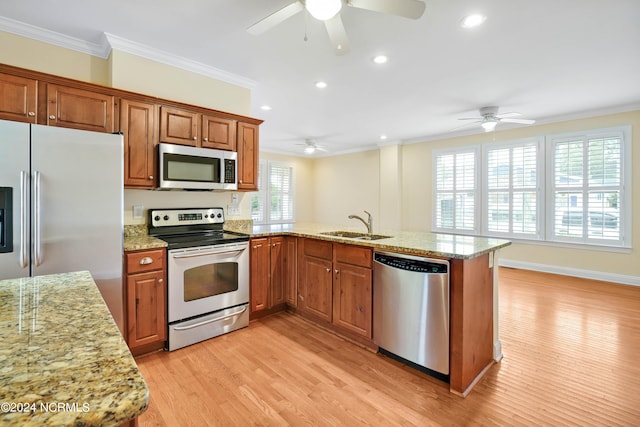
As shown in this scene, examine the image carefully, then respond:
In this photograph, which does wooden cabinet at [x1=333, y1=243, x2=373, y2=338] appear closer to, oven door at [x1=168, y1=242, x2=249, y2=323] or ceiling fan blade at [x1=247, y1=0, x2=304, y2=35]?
oven door at [x1=168, y1=242, x2=249, y2=323]

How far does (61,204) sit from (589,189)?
6560mm

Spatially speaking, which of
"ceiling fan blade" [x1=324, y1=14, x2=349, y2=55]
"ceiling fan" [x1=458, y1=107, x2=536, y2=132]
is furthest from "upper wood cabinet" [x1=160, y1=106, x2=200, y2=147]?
"ceiling fan" [x1=458, y1=107, x2=536, y2=132]

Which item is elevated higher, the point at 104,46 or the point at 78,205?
the point at 104,46

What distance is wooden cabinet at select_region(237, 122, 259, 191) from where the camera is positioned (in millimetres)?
3393

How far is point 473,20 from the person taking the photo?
7.82ft

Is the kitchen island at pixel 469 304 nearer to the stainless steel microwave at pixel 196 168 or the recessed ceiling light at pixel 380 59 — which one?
the stainless steel microwave at pixel 196 168

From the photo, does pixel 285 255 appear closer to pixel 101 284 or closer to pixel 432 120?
pixel 101 284

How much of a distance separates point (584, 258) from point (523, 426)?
4.43 metres

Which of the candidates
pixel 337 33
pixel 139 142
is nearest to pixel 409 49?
pixel 337 33

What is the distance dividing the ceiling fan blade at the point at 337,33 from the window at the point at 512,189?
4.70 m

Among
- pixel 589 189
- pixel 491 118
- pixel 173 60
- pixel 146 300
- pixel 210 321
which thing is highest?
pixel 173 60

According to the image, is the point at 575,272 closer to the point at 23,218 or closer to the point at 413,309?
the point at 413,309

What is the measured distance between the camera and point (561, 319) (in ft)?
10.7

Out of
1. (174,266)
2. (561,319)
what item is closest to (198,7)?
(174,266)
